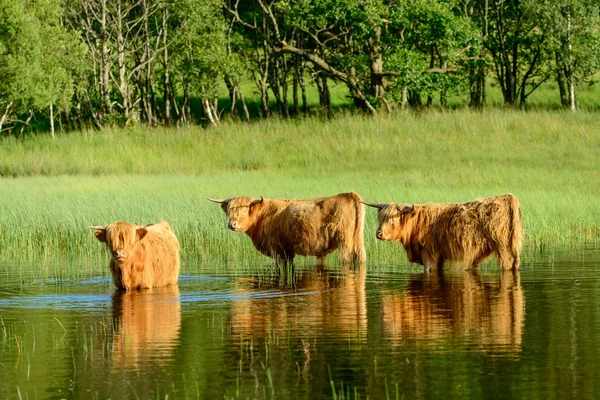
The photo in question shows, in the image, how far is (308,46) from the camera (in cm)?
5259

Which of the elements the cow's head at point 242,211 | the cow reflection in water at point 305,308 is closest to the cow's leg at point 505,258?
the cow reflection in water at point 305,308

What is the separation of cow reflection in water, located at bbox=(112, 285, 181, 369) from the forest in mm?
27823

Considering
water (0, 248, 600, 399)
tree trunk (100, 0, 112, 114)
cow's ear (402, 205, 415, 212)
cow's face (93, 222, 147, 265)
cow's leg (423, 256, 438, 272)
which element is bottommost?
water (0, 248, 600, 399)

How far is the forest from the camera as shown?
3925cm

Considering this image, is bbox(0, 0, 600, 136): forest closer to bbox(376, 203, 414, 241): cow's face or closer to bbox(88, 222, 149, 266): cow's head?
bbox(376, 203, 414, 241): cow's face

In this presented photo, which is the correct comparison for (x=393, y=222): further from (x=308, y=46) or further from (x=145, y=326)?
(x=308, y=46)

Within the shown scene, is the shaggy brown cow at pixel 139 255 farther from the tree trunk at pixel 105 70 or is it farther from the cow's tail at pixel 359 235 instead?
the tree trunk at pixel 105 70

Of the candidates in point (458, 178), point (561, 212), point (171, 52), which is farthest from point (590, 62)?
point (561, 212)

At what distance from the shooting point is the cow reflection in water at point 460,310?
858 cm

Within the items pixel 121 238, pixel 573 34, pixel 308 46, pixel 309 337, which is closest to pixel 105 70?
pixel 308 46

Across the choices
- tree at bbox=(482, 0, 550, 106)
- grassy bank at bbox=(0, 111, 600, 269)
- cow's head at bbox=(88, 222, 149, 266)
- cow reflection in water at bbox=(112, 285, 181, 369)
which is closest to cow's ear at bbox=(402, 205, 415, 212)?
grassy bank at bbox=(0, 111, 600, 269)

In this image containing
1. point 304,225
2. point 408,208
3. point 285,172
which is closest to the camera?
point 408,208

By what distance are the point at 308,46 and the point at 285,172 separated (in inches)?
956

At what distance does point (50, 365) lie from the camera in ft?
25.5
